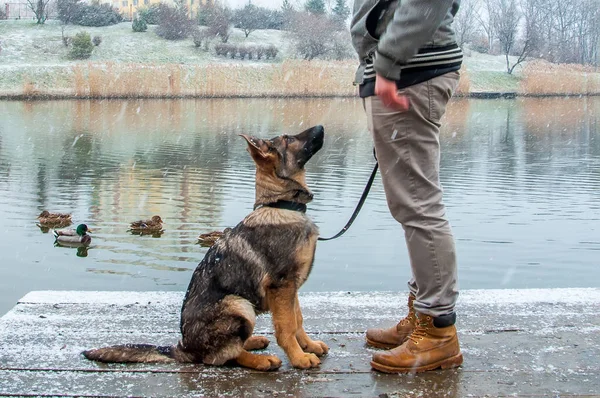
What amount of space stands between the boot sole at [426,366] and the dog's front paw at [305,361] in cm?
27

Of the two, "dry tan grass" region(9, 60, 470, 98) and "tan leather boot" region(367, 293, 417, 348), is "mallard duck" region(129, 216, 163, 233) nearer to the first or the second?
"tan leather boot" region(367, 293, 417, 348)

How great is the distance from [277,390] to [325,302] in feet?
4.78

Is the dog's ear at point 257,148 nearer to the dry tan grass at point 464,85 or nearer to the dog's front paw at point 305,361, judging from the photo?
the dog's front paw at point 305,361

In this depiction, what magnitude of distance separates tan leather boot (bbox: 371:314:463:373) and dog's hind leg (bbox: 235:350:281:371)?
0.48 m

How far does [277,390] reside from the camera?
354cm

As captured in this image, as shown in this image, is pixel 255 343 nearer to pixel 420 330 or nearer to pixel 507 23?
pixel 420 330

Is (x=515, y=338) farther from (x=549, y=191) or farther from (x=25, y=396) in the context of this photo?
(x=549, y=191)

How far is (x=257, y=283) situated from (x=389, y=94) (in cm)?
109

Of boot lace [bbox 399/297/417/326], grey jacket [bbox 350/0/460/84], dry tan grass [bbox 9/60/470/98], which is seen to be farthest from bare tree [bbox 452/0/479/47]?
grey jacket [bbox 350/0/460/84]

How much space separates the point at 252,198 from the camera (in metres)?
13.2

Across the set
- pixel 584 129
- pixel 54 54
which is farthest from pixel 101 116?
pixel 54 54

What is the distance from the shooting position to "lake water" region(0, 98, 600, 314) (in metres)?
9.34

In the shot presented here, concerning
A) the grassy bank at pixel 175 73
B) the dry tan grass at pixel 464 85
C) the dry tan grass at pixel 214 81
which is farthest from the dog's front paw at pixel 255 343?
the dry tan grass at pixel 464 85

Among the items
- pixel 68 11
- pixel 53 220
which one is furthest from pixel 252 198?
pixel 68 11
